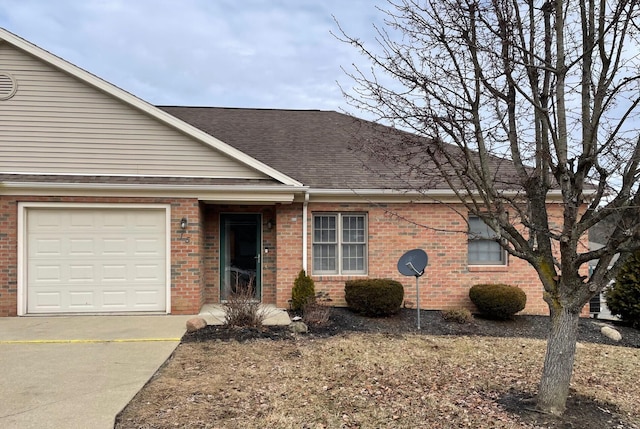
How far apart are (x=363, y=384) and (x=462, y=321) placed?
14.6 feet

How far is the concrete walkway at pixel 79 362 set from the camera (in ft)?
14.2

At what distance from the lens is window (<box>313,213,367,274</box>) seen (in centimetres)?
1027

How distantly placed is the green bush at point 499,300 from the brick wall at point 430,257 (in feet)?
2.22

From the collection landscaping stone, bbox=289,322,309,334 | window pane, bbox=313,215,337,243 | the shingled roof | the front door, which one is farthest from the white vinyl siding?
landscaping stone, bbox=289,322,309,334

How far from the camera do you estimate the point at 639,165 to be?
13.5 feet

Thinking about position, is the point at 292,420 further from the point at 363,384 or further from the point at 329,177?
the point at 329,177

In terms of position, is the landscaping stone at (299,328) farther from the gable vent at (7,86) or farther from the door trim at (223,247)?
the gable vent at (7,86)

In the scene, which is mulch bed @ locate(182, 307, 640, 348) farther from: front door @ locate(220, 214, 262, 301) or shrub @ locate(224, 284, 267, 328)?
front door @ locate(220, 214, 262, 301)

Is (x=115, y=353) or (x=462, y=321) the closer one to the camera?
(x=115, y=353)

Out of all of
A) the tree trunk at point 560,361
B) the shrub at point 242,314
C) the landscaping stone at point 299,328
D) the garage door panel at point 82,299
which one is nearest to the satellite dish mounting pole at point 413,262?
the landscaping stone at point 299,328

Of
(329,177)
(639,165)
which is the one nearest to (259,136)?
(329,177)

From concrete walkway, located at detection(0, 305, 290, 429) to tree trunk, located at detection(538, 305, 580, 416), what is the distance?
424cm

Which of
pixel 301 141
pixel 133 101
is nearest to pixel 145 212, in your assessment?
pixel 133 101

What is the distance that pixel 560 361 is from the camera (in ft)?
14.2
